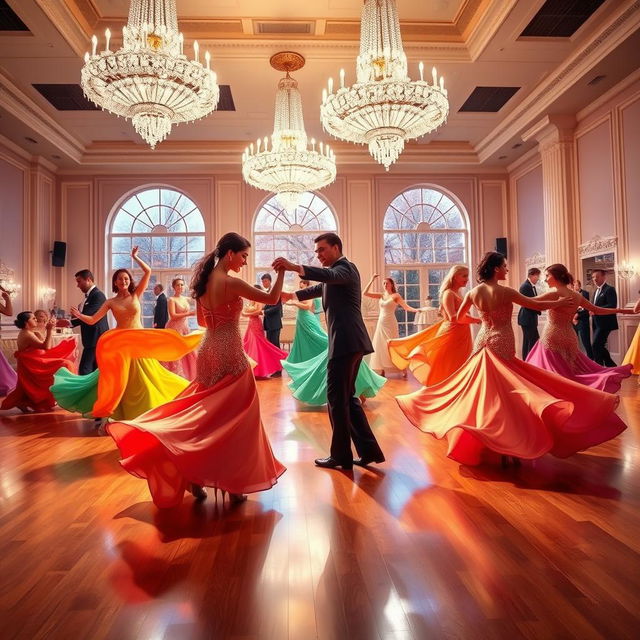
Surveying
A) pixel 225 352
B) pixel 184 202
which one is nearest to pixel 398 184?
pixel 184 202

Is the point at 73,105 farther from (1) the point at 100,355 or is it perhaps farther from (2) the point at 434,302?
(2) the point at 434,302

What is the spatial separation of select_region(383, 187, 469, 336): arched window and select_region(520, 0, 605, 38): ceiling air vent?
5585 mm

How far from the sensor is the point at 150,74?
4621 millimetres

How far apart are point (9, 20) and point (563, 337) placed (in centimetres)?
768

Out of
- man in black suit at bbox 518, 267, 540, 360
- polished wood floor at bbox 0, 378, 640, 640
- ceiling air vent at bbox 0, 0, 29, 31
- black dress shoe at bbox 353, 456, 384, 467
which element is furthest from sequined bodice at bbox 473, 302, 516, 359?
ceiling air vent at bbox 0, 0, 29, 31

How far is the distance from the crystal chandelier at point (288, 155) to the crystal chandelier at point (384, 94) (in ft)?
5.72

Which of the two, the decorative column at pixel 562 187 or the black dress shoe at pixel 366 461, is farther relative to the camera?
the decorative column at pixel 562 187

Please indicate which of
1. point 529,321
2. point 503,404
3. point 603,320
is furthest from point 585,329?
point 503,404

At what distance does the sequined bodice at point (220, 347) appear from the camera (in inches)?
109

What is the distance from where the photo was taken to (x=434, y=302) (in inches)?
493

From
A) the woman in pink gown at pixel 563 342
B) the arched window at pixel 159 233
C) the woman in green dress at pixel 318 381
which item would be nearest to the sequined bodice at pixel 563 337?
the woman in pink gown at pixel 563 342

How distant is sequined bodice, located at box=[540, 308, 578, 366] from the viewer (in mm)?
4469

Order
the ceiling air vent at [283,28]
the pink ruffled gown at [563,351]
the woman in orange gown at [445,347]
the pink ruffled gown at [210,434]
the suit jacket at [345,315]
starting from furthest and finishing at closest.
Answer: the ceiling air vent at [283,28] < the woman in orange gown at [445,347] < the pink ruffled gown at [563,351] < the suit jacket at [345,315] < the pink ruffled gown at [210,434]

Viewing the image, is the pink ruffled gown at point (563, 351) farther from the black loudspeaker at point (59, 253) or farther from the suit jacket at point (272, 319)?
the black loudspeaker at point (59, 253)
